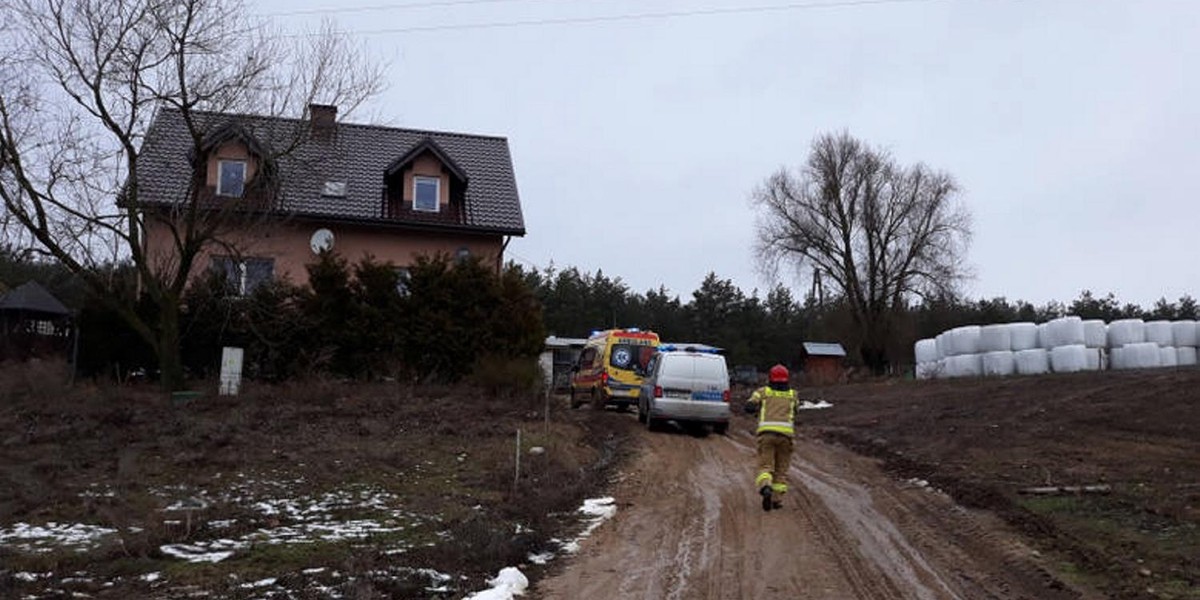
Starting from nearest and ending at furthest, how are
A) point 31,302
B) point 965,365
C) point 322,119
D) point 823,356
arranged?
1. point 322,119
2. point 965,365
3. point 31,302
4. point 823,356

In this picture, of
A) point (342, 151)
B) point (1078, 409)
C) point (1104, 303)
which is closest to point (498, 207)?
point (342, 151)

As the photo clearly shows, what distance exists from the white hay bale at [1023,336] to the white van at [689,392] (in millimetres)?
18363

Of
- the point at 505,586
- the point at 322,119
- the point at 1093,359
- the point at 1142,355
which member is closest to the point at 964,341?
the point at 1093,359

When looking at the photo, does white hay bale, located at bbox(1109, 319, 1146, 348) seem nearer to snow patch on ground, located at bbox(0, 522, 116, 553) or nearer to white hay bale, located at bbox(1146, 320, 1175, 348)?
white hay bale, located at bbox(1146, 320, 1175, 348)

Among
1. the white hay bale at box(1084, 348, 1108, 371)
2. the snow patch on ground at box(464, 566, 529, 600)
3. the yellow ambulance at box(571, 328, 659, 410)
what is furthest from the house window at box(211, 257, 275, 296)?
the white hay bale at box(1084, 348, 1108, 371)

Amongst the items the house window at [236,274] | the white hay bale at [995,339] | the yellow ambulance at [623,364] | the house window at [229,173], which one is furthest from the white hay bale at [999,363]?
the house window at [229,173]

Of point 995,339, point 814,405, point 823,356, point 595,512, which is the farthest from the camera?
point 823,356

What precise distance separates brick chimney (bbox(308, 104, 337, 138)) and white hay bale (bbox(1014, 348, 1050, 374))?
24247mm

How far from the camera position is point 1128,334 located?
3475 centimetres

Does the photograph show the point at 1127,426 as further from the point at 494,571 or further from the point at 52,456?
the point at 52,456

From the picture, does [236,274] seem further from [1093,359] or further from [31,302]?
[31,302]

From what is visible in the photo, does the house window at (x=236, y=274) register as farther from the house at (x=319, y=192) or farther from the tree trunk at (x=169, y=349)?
the tree trunk at (x=169, y=349)

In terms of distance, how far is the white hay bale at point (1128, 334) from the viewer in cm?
3462

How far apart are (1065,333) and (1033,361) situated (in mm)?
1478
